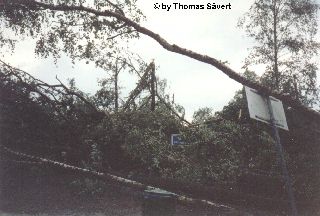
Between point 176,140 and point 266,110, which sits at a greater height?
point 176,140

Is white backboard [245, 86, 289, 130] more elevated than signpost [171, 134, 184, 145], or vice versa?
signpost [171, 134, 184, 145]

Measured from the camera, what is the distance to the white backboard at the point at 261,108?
15.1ft

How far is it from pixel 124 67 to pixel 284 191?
9.92 meters

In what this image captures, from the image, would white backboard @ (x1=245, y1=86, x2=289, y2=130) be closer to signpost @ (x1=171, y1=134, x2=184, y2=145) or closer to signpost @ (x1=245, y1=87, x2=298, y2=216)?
signpost @ (x1=245, y1=87, x2=298, y2=216)

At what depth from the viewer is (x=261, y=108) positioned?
480 cm

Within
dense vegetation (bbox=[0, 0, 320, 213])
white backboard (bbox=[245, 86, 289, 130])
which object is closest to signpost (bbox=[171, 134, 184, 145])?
dense vegetation (bbox=[0, 0, 320, 213])

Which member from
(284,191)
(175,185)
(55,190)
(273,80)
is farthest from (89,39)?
(273,80)

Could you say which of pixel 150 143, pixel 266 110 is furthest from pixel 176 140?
pixel 266 110

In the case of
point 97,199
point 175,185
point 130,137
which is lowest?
point 97,199

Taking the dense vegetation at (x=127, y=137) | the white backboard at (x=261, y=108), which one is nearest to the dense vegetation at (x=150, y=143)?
the dense vegetation at (x=127, y=137)

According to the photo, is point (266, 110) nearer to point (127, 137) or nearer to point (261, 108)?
point (261, 108)

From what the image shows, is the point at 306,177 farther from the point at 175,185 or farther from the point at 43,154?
the point at 43,154

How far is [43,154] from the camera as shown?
12.2 m

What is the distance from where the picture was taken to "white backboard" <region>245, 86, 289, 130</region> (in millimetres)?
4617
